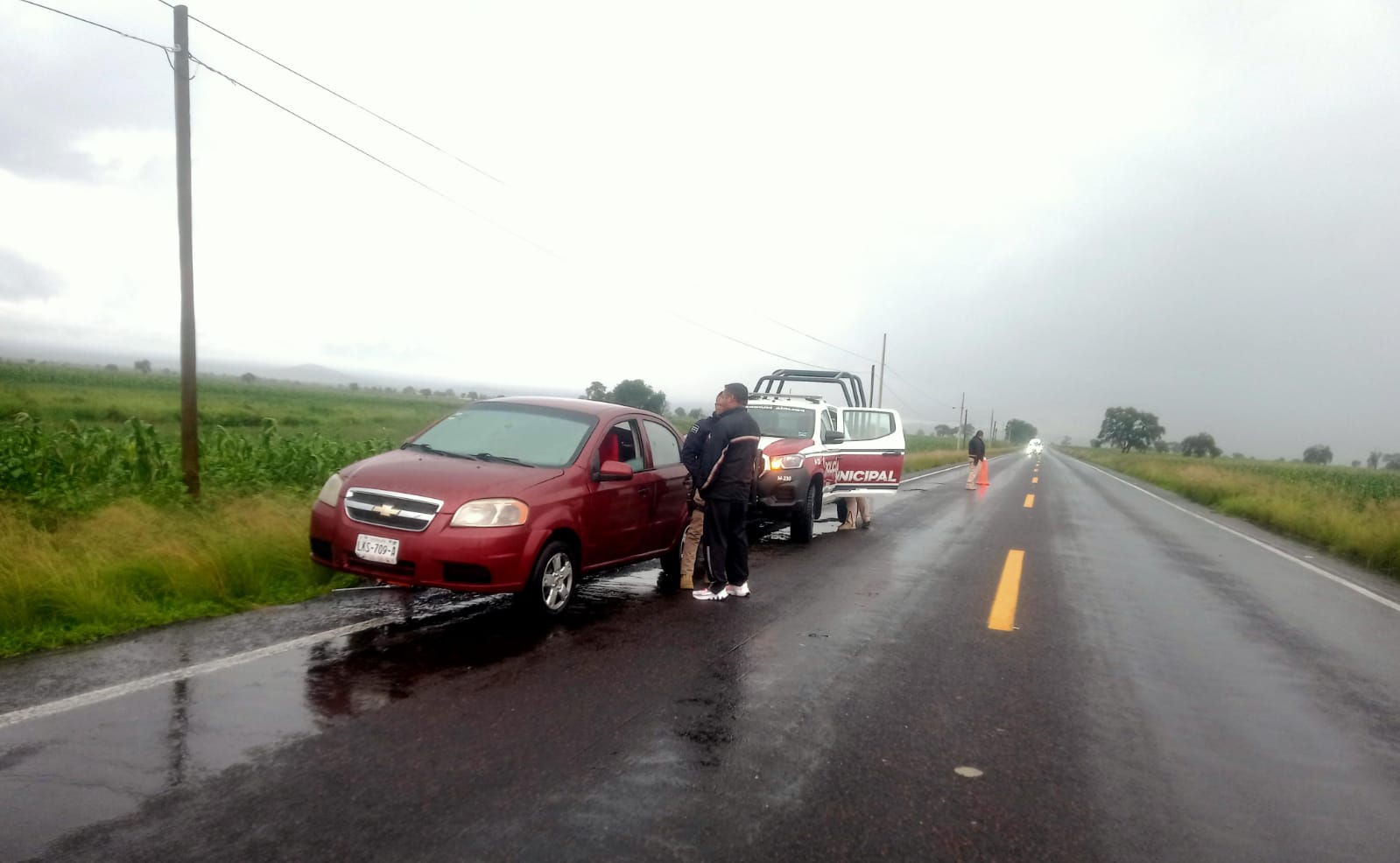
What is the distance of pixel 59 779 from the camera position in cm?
346

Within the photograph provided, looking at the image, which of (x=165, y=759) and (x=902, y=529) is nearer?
(x=165, y=759)

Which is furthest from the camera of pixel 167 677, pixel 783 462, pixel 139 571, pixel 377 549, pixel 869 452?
pixel 869 452

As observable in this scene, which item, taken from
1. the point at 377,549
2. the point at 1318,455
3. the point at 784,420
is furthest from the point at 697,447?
the point at 1318,455

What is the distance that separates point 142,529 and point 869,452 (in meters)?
9.89

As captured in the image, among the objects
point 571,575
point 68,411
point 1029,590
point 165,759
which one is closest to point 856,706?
point 571,575

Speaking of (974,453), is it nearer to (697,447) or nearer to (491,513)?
(697,447)

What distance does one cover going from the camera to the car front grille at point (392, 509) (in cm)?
609

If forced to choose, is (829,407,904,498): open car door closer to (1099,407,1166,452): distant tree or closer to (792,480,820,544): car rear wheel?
(792,480,820,544): car rear wheel

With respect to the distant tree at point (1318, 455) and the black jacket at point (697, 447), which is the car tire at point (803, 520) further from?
the distant tree at point (1318, 455)

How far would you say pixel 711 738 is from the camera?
14.0 feet

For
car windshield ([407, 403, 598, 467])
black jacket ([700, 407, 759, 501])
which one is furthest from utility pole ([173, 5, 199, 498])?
black jacket ([700, 407, 759, 501])

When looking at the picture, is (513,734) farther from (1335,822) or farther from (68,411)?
(68,411)

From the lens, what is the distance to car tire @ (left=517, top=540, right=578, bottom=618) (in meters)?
6.33

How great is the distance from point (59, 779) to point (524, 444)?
413 centimetres
